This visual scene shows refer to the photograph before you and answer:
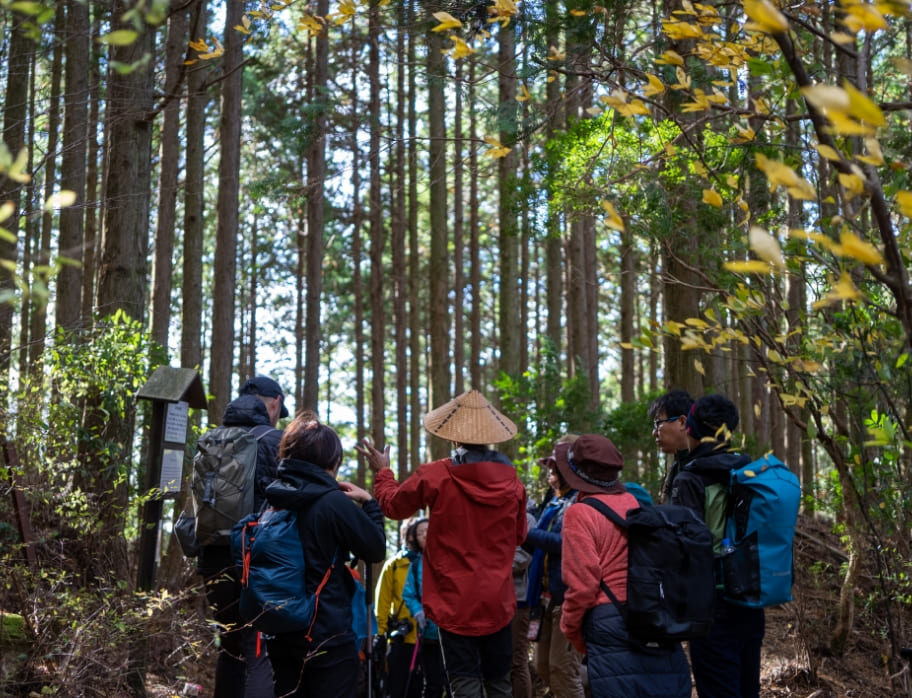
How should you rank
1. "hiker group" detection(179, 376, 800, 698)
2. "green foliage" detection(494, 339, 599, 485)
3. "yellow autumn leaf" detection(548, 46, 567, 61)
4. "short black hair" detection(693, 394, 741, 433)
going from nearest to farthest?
1. "hiker group" detection(179, 376, 800, 698)
2. "yellow autumn leaf" detection(548, 46, 567, 61)
3. "short black hair" detection(693, 394, 741, 433)
4. "green foliage" detection(494, 339, 599, 485)

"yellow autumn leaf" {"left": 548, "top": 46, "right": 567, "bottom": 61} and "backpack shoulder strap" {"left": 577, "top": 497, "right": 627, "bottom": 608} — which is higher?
"yellow autumn leaf" {"left": 548, "top": 46, "right": 567, "bottom": 61}

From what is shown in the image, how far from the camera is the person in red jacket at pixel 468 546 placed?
4.84 metres

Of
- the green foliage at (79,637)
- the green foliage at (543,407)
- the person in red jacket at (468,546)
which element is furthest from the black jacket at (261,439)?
the green foliage at (543,407)

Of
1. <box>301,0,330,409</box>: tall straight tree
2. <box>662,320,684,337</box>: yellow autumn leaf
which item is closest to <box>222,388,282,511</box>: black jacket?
<box>662,320,684,337</box>: yellow autumn leaf

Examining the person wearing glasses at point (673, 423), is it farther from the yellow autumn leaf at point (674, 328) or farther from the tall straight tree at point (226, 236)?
the tall straight tree at point (226, 236)

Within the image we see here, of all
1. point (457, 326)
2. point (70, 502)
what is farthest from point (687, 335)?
point (457, 326)

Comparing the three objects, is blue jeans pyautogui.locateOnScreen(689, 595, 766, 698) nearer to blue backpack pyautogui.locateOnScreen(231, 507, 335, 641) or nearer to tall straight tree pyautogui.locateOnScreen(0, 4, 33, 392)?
blue backpack pyautogui.locateOnScreen(231, 507, 335, 641)

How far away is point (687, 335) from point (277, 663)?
282 cm

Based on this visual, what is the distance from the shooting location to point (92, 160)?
16672mm

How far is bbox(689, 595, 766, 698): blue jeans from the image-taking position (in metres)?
4.41

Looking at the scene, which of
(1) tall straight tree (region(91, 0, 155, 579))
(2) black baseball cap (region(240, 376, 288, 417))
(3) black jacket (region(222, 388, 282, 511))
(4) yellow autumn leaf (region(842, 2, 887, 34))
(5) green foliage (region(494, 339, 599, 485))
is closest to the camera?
(4) yellow autumn leaf (region(842, 2, 887, 34))

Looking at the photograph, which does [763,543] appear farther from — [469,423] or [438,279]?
[438,279]

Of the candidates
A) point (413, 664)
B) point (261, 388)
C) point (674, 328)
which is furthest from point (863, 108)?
point (413, 664)

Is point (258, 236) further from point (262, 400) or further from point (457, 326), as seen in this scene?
point (262, 400)
